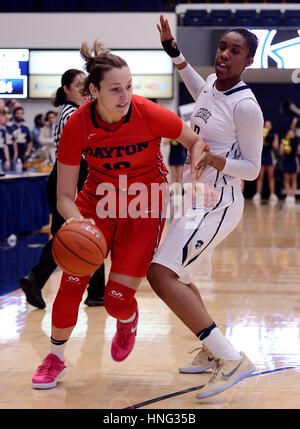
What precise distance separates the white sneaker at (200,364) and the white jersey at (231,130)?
3.38ft

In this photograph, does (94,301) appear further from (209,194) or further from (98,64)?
(98,64)

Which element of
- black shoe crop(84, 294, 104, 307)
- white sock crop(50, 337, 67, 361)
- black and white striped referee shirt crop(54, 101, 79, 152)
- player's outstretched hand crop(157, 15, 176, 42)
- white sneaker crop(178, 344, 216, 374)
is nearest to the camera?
white sock crop(50, 337, 67, 361)

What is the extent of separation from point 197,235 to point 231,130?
0.59 metres

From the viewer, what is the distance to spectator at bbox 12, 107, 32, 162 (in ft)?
42.8

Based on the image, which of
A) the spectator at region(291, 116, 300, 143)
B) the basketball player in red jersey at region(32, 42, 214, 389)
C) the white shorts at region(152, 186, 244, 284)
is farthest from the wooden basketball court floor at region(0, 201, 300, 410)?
the spectator at region(291, 116, 300, 143)

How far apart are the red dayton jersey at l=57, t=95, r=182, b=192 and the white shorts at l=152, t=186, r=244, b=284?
39 centimetres

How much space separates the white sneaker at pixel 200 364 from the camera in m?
4.15

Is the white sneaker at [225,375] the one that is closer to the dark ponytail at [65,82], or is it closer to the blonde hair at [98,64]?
the blonde hair at [98,64]

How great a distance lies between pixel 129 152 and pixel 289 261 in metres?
5.24

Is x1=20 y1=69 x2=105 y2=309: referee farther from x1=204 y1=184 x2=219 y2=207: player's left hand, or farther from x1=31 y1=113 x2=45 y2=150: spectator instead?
x1=31 y1=113 x2=45 y2=150: spectator

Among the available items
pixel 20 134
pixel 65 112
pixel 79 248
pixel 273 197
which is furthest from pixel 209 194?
pixel 273 197

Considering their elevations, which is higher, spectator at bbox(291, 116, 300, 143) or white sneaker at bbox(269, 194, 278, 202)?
spectator at bbox(291, 116, 300, 143)

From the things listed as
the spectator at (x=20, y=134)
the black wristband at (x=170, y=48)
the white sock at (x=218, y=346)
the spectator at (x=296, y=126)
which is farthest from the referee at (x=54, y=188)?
the spectator at (x=296, y=126)

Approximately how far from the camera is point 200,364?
4.21 meters
